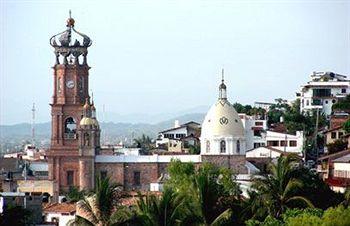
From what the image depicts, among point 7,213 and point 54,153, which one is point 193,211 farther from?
point 54,153

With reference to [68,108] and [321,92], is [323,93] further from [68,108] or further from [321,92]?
[68,108]

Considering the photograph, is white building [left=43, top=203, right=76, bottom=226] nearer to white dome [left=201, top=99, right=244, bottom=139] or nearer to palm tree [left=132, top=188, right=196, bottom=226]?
palm tree [left=132, top=188, right=196, bottom=226]

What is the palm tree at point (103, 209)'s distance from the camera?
43125 mm

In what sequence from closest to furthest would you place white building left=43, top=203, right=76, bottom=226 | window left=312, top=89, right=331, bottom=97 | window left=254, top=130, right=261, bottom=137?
1. white building left=43, top=203, right=76, bottom=226
2. window left=254, top=130, right=261, bottom=137
3. window left=312, top=89, right=331, bottom=97

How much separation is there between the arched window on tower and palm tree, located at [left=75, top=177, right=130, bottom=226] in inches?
2320

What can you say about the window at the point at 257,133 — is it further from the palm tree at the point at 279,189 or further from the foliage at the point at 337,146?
the palm tree at the point at 279,189

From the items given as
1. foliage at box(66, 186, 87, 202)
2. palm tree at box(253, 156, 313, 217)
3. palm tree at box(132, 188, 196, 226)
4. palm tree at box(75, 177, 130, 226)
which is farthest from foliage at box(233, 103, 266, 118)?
palm tree at box(75, 177, 130, 226)

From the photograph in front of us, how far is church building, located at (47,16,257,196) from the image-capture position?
3858 inches

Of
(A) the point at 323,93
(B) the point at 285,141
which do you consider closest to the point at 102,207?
(B) the point at 285,141

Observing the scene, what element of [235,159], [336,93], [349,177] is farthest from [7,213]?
[336,93]

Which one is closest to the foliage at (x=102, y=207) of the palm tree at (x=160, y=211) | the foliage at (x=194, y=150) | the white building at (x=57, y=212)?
the palm tree at (x=160, y=211)

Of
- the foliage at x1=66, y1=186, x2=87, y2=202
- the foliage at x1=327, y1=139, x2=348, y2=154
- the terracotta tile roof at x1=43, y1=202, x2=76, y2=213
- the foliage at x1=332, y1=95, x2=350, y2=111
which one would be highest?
the foliage at x1=332, y1=95, x2=350, y2=111

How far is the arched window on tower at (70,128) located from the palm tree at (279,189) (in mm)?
50115

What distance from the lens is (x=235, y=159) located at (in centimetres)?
9794
